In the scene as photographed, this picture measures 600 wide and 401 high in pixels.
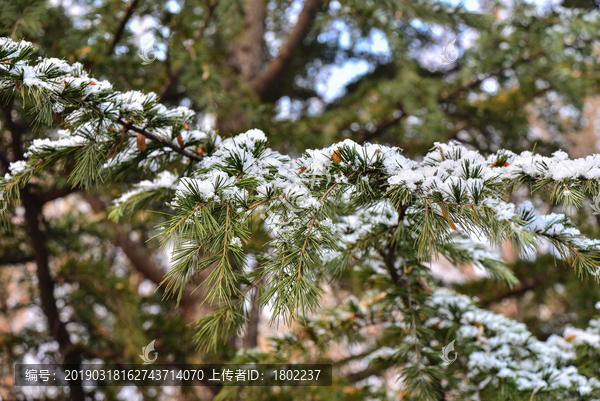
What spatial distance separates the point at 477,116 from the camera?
8.87 ft

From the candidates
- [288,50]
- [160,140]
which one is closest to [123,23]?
[160,140]

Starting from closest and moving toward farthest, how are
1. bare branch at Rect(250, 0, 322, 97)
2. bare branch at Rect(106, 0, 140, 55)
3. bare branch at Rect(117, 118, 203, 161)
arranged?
bare branch at Rect(117, 118, 203, 161) < bare branch at Rect(106, 0, 140, 55) < bare branch at Rect(250, 0, 322, 97)

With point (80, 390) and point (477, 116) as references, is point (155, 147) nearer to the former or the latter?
point (80, 390)

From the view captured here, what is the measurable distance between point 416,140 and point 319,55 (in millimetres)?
1450

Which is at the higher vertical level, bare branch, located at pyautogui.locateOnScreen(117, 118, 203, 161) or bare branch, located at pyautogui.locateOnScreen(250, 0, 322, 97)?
bare branch, located at pyautogui.locateOnScreen(250, 0, 322, 97)

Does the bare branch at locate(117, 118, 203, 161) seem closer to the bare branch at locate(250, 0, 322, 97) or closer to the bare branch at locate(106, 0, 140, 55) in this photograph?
the bare branch at locate(106, 0, 140, 55)

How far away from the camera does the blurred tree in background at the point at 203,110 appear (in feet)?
5.66

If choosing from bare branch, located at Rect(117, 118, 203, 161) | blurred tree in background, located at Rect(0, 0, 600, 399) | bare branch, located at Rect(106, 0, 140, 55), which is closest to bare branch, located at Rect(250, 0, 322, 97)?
blurred tree in background, located at Rect(0, 0, 600, 399)

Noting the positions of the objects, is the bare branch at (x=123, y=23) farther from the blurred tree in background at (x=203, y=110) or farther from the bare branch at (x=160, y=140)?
the bare branch at (x=160, y=140)

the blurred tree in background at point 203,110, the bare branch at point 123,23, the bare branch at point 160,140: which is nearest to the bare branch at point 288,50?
the blurred tree in background at point 203,110

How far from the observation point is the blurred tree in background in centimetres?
173

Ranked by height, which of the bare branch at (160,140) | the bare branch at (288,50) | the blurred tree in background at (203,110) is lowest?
the bare branch at (160,140)

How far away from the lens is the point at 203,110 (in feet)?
6.60

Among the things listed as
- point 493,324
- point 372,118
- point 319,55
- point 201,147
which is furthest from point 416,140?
point 201,147
